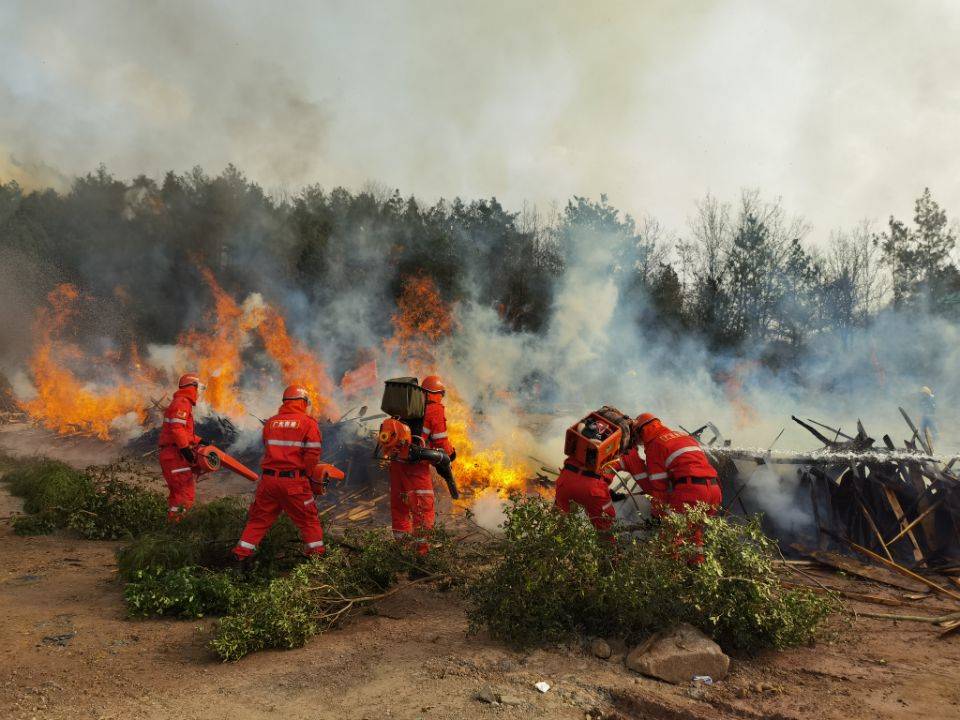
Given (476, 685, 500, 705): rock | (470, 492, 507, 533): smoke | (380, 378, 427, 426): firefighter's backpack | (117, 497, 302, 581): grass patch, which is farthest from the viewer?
(470, 492, 507, 533): smoke

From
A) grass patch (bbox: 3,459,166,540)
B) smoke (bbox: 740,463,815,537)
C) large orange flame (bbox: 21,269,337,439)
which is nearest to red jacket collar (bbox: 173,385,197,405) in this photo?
grass patch (bbox: 3,459,166,540)

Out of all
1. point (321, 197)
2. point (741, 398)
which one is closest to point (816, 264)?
point (741, 398)

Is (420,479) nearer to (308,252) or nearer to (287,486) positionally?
(287,486)

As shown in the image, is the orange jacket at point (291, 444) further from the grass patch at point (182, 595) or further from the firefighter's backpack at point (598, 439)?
the firefighter's backpack at point (598, 439)

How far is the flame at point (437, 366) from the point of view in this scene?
36.3ft

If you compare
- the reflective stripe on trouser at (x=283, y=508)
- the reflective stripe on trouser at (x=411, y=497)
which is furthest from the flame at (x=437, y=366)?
the reflective stripe on trouser at (x=283, y=508)

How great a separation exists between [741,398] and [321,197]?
1788 cm

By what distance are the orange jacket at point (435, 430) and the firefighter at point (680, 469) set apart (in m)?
2.58

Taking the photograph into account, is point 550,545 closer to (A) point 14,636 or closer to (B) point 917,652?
(B) point 917,652

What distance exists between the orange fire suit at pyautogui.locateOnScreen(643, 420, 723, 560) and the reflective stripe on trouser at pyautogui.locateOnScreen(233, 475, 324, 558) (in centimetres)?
366

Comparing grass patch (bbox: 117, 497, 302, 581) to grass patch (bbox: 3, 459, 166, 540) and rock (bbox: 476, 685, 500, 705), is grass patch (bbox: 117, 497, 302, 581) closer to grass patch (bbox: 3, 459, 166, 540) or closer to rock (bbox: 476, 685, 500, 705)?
grass patch (bbox: 3, 459, 166, 540)

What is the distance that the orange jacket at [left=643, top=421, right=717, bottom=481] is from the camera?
601 centimetres

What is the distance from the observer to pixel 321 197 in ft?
82.8

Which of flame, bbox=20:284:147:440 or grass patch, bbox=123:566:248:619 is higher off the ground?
flame, bbox=20:284:147:440
